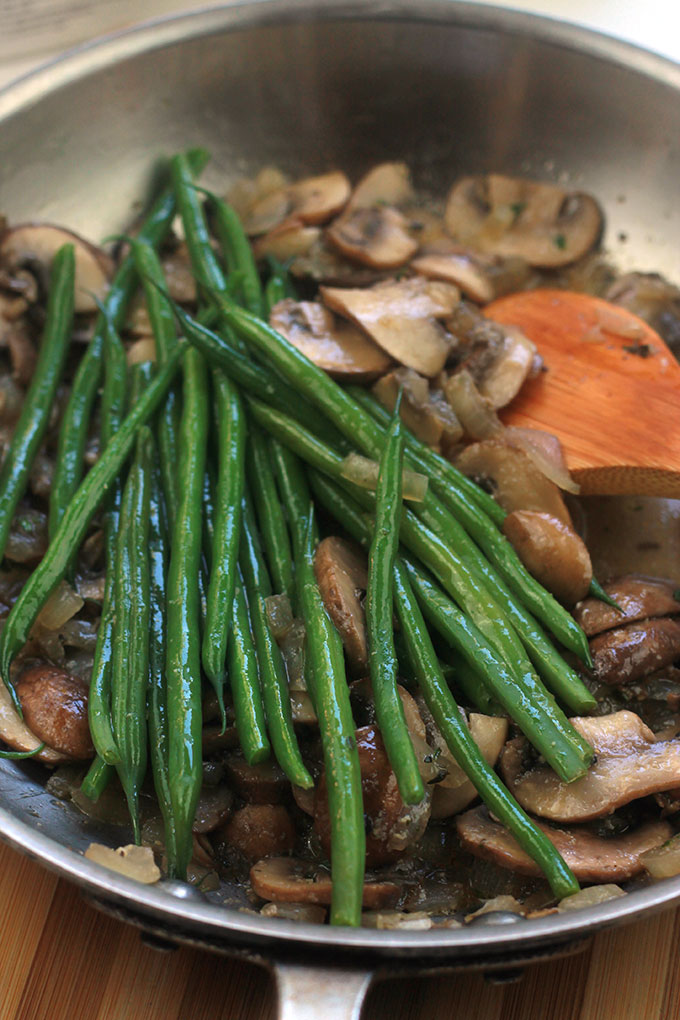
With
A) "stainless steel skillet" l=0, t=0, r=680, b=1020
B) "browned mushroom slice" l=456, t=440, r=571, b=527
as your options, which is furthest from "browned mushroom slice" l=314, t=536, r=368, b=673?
"stainless steel skillet" l=0, t=0, r=680, b=1020

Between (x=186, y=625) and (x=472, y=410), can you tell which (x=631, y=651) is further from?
(x=186, y=625)

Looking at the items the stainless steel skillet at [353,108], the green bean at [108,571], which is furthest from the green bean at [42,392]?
the stainless steel skillet at [353,108]

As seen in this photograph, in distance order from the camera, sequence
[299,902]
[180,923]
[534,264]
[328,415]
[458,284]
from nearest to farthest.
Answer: [180,923] < [299,902] < [328,415] < [458,284] < [534,264]

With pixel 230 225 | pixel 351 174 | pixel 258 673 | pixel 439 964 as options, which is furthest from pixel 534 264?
pixel 439 964

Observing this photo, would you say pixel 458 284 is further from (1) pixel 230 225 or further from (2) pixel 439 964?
(2) pixel 439 964

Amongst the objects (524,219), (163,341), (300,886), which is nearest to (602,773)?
(300,886)

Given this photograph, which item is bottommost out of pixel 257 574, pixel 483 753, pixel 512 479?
pixel 483 753

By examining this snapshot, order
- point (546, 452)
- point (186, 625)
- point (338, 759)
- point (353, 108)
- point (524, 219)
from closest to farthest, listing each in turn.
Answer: point (338, 759) < point (186, 625) < point (546, 452) < point (524, 219) < point (353, 108)
